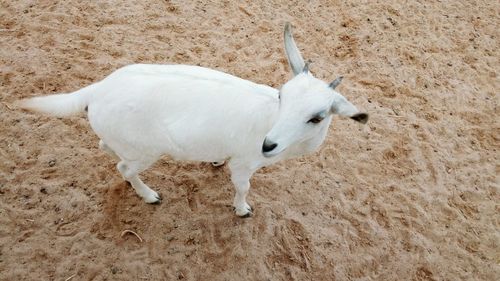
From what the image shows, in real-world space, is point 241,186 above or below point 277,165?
above

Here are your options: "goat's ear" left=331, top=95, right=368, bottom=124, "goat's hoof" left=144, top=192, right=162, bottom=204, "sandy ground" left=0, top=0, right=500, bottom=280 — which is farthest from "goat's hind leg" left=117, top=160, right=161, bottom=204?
"goat's ear" left=331, top=95, right=368, bottom=124

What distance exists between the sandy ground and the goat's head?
1.97 metres

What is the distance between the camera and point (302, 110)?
3492 millimetres

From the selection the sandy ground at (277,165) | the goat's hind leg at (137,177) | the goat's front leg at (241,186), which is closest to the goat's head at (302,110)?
the goat's front leg at (241,186)

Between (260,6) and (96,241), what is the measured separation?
4799 millimetres

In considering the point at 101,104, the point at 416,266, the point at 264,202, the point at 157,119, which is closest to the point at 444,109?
the point at 416,266

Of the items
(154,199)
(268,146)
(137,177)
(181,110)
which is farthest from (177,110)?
(154,199)

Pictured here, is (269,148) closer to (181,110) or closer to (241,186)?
(181,110)

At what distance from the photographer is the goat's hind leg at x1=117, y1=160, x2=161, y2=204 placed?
4426 millimetres

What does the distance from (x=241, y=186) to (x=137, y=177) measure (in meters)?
1.20

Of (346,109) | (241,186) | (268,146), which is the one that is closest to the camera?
(268,146)

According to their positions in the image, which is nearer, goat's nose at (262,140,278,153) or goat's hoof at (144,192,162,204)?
goat's nose at (262,140,278,153)

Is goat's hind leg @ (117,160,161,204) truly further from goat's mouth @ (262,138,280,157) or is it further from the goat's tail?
goat's mouth @ (262,138,280,157)

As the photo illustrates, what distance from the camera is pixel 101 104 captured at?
390 centimetres
